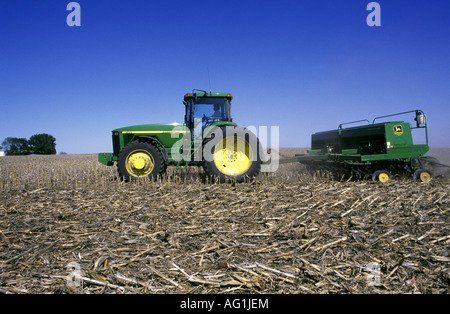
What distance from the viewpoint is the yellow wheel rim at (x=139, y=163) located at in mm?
6820

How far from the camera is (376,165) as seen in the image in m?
7.31

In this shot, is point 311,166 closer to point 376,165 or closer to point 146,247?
point 376,165

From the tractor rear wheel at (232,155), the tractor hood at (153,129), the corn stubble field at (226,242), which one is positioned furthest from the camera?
the tractor hood at (153,129)

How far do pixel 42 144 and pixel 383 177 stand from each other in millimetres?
77747

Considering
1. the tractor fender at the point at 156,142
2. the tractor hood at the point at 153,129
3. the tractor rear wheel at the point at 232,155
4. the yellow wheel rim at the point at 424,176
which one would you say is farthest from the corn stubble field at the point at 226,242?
the tractor hood at the point at 153,129

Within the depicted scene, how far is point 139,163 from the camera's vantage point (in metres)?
6.82

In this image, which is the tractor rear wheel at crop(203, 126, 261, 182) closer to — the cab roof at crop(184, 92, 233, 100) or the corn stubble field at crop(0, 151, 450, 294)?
the cab roof at crop(184, 92, 233, 100)

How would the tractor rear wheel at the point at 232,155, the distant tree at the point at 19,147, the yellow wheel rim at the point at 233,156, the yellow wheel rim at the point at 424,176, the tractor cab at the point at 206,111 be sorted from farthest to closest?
1. the distant tree at the point at 19,147
2. the tractor cab at the point at 206,111
3. the yellow wheel rim at the point at 424,176
4. the yellow wheel rim at the point at 233,156
5. the tractor rear wheel at the point at 232,155

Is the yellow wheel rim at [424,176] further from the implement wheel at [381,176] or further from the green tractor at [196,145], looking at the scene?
the green tractor at [196,145]

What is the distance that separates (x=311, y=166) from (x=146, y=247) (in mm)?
7485

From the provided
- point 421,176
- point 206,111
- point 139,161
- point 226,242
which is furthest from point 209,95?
point 421,176

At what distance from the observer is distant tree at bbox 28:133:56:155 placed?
217 ft

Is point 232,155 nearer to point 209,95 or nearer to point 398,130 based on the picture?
point 209,95

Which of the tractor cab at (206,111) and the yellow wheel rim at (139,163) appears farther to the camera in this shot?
the tractor cab at (206,111)
